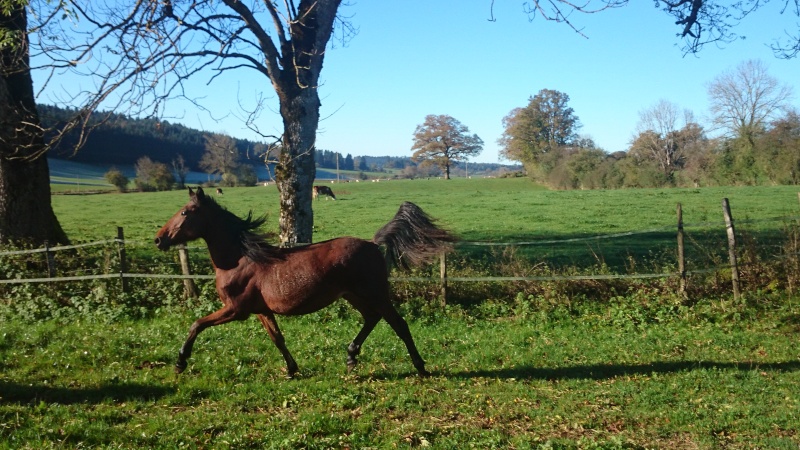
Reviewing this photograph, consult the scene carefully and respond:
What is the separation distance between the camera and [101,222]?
91.9 feet

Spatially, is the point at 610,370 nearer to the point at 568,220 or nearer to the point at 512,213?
the point at 568,220

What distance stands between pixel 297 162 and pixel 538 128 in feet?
189

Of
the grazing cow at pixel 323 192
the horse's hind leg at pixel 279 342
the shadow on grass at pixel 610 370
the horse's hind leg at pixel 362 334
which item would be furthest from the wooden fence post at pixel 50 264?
the grazing cow at pixel 323 192

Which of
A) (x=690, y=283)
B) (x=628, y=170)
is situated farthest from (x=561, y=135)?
(x=690, y=283)

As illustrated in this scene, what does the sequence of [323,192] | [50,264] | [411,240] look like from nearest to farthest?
[411,240] → [50,264] → [323,192]

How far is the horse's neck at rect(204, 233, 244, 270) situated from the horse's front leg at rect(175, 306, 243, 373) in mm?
546

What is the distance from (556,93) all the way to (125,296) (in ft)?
203

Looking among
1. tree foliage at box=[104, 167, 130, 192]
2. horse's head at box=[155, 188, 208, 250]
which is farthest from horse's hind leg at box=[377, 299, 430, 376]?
tree foliage at box=[104, 167, 130, 192]

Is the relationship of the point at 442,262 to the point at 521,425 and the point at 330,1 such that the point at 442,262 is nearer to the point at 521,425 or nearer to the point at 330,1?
the point at 521,425

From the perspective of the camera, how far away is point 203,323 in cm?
680

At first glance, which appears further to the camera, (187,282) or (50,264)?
(50,264)

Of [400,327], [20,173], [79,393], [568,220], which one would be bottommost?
[79,393]

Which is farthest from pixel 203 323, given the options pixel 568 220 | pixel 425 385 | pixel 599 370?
pixel 568 220

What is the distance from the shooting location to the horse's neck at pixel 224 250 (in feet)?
22.9
